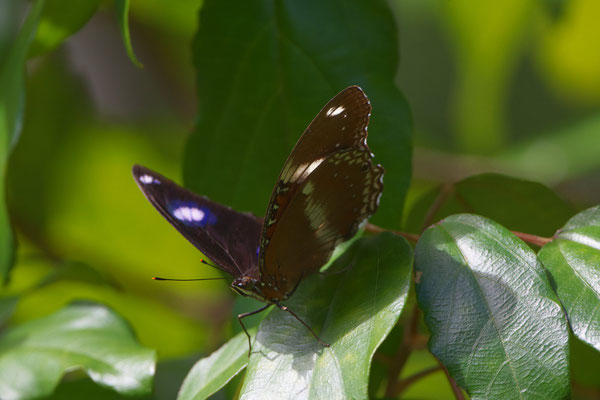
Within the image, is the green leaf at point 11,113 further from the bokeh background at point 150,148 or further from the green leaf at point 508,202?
the green leaf at point 508,202

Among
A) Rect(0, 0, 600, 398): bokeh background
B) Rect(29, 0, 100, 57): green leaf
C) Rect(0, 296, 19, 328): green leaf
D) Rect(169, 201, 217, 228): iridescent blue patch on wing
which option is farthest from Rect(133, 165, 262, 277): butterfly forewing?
Rect(0, 0, 600, 398): bokeh background

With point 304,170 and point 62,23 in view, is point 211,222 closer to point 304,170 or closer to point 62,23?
point 304,170

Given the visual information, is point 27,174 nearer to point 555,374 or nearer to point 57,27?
point 57,27

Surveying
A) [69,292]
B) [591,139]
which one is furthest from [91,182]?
[591,139]

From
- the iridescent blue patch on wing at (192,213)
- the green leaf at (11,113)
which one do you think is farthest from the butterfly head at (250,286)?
the green leaf at (11,113)

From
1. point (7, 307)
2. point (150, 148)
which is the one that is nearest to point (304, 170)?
point (7, 307)

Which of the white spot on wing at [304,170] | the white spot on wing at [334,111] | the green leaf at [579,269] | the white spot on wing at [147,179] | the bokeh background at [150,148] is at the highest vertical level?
the white spot on wing at [334,111]

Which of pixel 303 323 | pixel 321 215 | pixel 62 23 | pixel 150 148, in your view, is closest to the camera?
pixel 303 323
